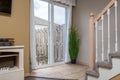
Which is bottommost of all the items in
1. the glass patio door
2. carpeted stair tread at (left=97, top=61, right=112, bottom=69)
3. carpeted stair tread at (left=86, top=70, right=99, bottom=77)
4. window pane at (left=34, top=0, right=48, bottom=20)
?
carpeted stair tread at (left=86, top=70, right=99, bottom=77)

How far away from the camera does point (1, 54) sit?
3250 millimetres

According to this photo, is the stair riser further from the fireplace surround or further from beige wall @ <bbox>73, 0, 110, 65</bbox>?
beige wall @ <bbox>73, 0, 110, 65</bbox>

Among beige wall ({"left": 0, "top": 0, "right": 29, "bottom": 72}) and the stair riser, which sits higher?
beige wall ({"left": 0, "top": 0, "right": 29, "bottom": 72})

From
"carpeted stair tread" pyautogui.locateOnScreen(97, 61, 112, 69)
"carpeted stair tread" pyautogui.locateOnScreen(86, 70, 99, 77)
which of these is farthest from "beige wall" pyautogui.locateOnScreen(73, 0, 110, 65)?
"carpeted stair tread" pyautogui.locateOnScreen(97, 61, 112, 69)

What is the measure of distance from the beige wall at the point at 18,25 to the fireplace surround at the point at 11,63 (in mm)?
464

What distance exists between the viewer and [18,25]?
3838 mm

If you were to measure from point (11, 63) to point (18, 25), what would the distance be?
924mm

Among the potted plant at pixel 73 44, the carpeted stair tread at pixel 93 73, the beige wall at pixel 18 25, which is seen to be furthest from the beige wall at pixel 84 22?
the carpeted stair tread at pixel 93 73

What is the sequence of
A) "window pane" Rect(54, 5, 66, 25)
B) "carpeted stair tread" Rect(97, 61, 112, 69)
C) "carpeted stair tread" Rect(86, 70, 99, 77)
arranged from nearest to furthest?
"carpeted stair tread" Rect(97, 61, 112, 69), "carpeted stair tread" Rect(86, 70, 99, 77), "window pane" Rect(54, 5, 66, 25)

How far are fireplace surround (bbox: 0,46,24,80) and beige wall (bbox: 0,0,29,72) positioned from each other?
1.52 ft

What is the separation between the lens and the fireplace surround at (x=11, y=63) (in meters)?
3.11

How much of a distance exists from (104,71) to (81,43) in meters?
3.00

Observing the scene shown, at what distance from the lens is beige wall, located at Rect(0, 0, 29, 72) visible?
358 cm

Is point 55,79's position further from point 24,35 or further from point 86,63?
point 86,63
